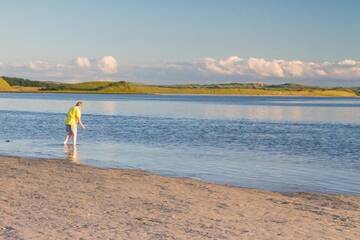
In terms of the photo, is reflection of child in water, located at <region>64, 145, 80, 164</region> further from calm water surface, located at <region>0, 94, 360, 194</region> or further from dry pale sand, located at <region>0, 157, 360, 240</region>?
dry pale sand, located at <region>0, 157, 360, 240</region>

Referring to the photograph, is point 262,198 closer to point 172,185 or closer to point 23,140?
point 172,185

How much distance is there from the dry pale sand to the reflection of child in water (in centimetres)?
505

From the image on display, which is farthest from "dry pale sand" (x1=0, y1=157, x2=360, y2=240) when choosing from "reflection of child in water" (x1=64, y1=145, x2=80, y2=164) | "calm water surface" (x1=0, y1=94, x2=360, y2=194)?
"reflection of child in water" (x1=64, y1=145, x2=80, y2=164)

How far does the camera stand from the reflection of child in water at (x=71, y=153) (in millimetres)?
21086

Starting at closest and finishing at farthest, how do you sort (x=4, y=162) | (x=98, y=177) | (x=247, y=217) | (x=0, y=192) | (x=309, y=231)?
(x=309, y=231)
(x=247, y=217)
(x=0, y=192)
(x=98, y=177)
(x=4, y=162)

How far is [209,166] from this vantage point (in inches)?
805

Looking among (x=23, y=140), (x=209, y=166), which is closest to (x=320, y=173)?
(x=209, y=166)

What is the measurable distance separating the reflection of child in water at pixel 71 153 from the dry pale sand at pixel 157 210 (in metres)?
5.05

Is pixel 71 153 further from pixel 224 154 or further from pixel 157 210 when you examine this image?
pixel 157 210

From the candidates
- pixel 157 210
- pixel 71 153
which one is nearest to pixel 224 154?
pixel 71 153

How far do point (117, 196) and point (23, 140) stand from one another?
18205 millimetres

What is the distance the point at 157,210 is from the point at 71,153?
13.0 metres

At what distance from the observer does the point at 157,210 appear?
36.0ft

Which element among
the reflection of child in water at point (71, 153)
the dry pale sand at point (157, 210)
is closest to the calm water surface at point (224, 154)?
the reflection of child in water at point (71, 153)
